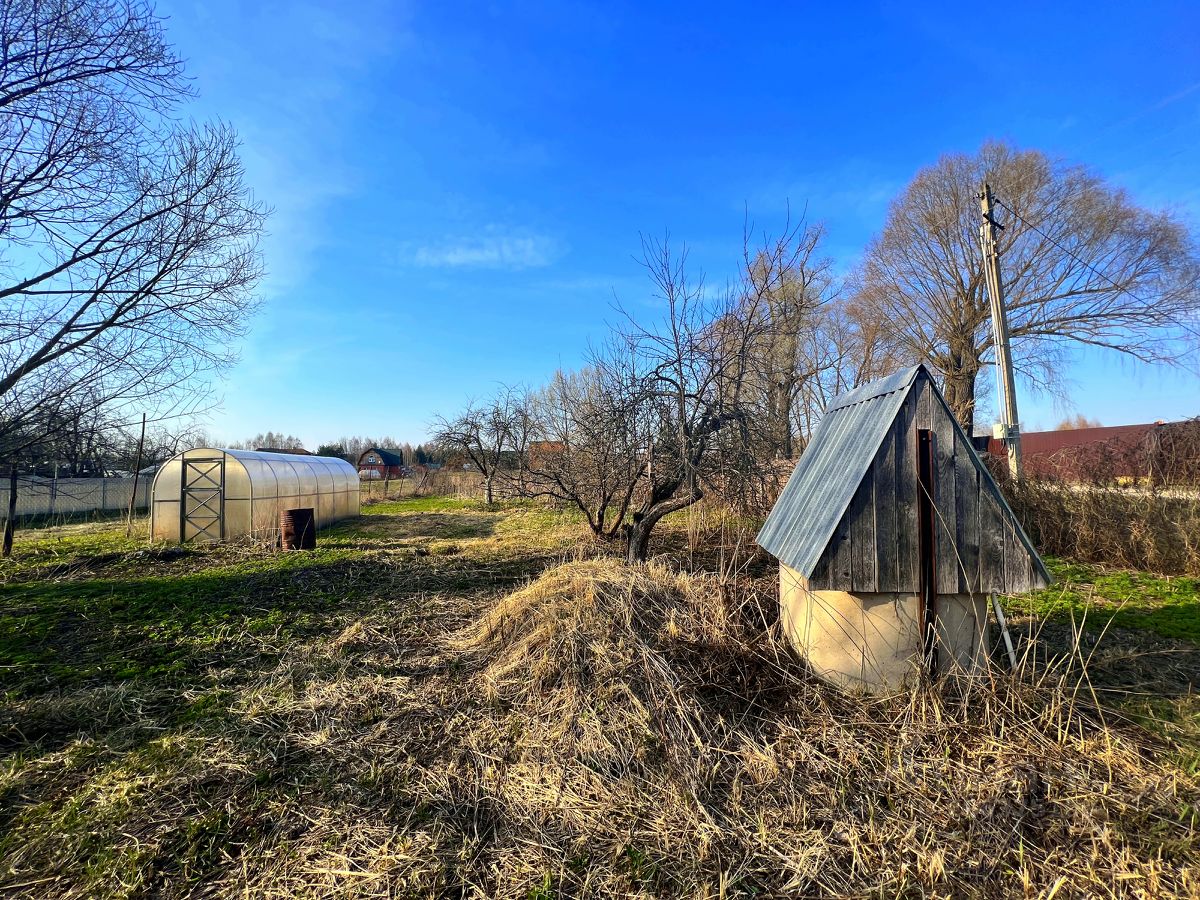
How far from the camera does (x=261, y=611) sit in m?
6.55

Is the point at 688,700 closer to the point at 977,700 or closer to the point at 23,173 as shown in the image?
the point at 977,700

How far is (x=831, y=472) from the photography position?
4.09 meters

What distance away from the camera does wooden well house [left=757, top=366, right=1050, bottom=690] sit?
3.36 metres

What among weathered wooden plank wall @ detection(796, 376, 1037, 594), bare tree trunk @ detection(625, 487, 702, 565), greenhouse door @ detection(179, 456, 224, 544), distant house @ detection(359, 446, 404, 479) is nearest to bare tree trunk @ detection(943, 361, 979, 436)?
bare tree trunk @ detection(625, 487, 702, 565)

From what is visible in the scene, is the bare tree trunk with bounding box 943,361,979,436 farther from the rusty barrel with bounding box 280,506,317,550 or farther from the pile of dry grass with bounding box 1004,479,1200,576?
the rusty barrel with bounding box 280,506,317,550

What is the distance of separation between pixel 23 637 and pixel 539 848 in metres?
6.80

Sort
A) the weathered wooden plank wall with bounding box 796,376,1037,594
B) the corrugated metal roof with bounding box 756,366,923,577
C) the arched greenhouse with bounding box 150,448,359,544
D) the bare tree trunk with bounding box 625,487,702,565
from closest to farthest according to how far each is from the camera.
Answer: the weathered wooden plank wall with bounding box 796,376,1037,594 → the corrugated metal roof with bounding box 756,366,923,577 → the bare tree trunk with bounding box 625,487,702,565 → the arched greenhouse with bounding box 150,448,359,544

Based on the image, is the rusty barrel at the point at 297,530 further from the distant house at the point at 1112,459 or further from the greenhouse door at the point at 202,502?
the distant house at the point at 1112,459

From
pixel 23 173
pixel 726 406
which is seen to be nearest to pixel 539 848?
pixel 726 406

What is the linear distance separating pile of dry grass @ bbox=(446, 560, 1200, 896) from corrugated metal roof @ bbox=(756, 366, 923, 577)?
86cm

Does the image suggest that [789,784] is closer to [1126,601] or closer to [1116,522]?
[1126,601]

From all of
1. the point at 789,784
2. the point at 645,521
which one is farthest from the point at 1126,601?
the point at 645,521

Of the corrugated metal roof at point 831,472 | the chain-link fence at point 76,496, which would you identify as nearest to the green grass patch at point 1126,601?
the corrugated metal roof at point 831,472

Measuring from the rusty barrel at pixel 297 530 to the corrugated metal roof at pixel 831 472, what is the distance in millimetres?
10628
